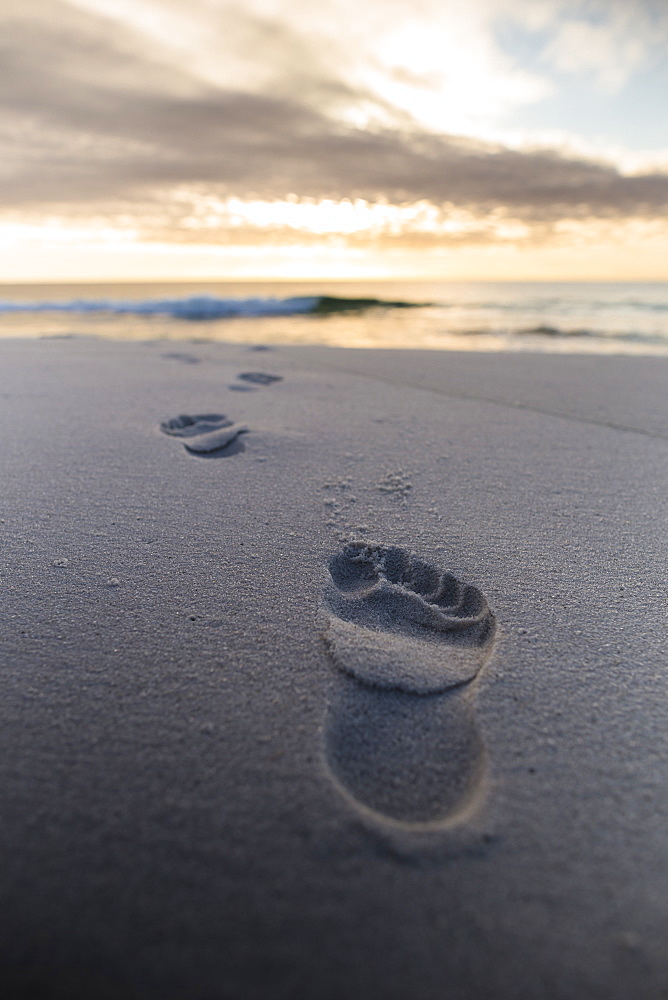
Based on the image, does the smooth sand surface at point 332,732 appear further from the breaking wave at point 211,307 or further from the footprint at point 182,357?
the breaking wave at point 211,307

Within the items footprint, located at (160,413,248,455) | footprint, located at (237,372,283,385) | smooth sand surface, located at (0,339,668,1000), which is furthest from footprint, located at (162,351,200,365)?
smooth sand surface, located at (0,339,668,1000)

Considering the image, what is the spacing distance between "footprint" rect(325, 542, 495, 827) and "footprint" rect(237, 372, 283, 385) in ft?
7.41

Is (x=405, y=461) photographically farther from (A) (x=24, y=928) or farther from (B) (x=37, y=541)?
(A) (x=24, y=928)

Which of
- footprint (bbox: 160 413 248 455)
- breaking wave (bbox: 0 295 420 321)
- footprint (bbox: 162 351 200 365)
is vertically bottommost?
footprint (bbox: 160 413 248 455)

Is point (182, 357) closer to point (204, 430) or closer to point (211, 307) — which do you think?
point (204, 430)

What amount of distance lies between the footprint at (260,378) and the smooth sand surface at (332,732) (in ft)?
5.22

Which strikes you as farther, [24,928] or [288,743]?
[288,743]

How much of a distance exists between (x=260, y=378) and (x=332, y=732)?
9.38ft

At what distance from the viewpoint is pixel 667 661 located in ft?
3.44

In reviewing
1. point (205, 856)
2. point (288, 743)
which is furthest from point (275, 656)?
point (205, 856)

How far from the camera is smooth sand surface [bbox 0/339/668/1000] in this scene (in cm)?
63

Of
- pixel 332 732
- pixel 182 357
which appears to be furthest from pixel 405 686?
pixel 182 357

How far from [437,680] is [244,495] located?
3.02 feet

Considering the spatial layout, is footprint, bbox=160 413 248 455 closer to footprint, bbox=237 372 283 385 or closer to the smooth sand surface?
the smooth sand surface
